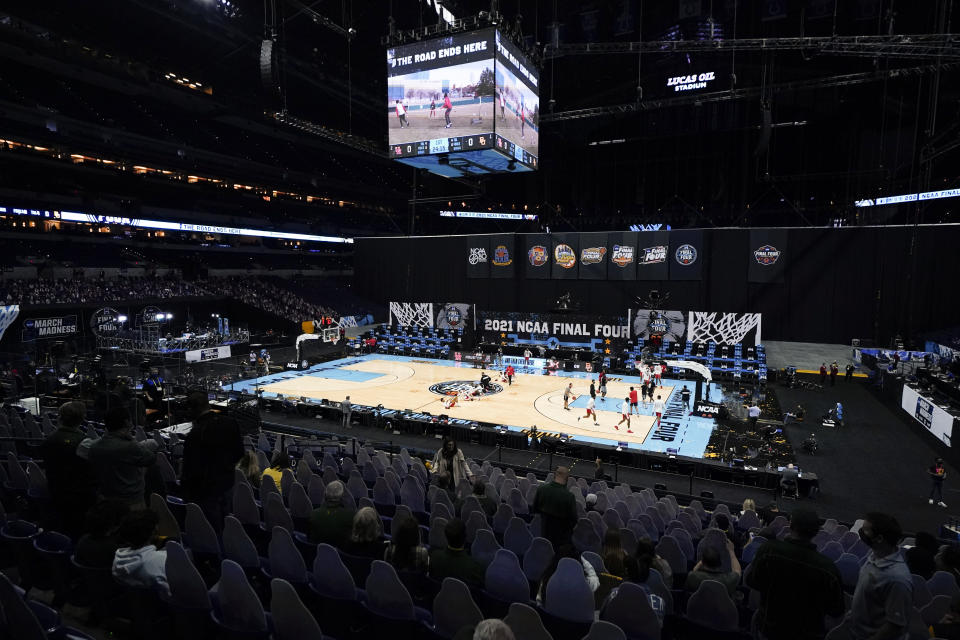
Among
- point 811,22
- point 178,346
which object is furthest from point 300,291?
point 811,22

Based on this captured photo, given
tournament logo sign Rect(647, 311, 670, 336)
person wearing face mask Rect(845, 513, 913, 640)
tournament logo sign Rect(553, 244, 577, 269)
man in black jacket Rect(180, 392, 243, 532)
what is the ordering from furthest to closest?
tournament logo sign Rect(553, 244, 577, 269), tournament logo sign Rect(647, 311, 670, 336), man in black jacket Rect(180, 392, 243, 532), person wearing face mask Rect(845, 513, 913, 640)

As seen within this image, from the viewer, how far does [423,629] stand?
387cm

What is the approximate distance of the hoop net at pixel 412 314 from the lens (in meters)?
40.9

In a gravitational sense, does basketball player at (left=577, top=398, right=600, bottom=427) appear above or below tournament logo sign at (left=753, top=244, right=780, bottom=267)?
below

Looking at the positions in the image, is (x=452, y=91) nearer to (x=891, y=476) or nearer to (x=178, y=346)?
(x=891, y=476)

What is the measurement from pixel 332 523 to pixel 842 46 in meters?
20.7

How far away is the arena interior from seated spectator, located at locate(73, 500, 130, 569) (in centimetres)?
3

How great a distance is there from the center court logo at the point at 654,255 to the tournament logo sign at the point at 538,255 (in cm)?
674

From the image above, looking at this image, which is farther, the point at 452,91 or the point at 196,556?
the point at 452,91

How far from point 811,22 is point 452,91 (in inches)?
873

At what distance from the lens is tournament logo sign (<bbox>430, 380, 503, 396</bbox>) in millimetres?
25039

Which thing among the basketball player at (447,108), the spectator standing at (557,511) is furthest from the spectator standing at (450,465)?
the basketball player at (447,108)

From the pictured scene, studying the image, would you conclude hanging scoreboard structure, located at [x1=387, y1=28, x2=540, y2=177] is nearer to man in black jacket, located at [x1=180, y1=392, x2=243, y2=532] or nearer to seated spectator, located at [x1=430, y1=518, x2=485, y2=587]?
man in black jacket, located at [x1=180, y1=392, x2=243, y2=532]

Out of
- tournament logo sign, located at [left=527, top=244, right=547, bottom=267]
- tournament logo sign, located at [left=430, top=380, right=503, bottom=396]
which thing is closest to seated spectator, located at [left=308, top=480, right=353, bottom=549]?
tournament logo sign, located at [left=430, top=380, right=503, bottom=396]
